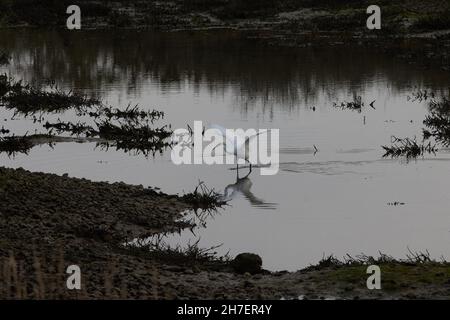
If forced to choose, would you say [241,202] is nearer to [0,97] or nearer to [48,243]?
[48,243]

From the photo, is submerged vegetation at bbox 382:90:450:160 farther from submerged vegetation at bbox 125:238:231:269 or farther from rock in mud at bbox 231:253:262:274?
rock in mud at bbox 231:253:262:274

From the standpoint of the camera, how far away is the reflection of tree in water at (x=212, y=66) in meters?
27.1

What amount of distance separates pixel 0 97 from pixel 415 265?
17655 mm

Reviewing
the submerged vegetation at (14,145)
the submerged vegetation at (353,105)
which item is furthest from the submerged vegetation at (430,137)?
the submerged vegetation at (14,145)

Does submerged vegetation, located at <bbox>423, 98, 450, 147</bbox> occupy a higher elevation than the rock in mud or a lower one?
higher

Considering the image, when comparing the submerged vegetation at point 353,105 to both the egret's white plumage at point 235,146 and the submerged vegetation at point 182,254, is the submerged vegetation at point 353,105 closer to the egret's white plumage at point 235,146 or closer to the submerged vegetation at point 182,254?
the egret's white plumage at point 235,146

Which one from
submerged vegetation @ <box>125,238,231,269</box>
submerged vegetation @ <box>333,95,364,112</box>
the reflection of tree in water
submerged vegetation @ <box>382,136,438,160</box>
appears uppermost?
the reflection of tree in water

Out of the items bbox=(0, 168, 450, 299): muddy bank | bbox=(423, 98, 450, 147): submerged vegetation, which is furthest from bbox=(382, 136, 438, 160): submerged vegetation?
bbox=(0, 168, 450, 299): muddy bank

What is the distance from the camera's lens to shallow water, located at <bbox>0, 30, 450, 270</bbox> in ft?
39.9

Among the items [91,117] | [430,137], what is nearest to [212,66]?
[91,117]

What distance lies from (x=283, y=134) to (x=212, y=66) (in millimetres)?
12996

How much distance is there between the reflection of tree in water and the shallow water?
0.20 ft

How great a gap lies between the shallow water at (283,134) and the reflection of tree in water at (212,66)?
0.06m

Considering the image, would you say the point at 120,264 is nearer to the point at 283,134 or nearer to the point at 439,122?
the point at 283,134
